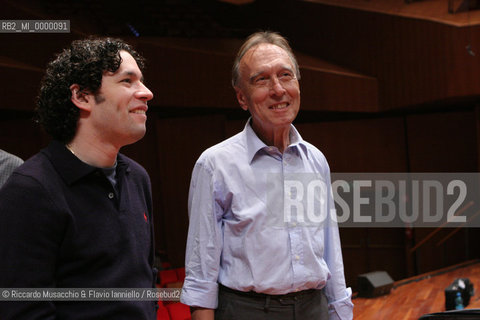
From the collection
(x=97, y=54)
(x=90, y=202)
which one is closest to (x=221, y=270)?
(x=90, y=202)

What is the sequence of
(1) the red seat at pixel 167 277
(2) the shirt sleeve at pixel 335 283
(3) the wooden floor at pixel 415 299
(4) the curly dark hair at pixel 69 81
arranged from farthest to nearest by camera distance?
(1) the red seat at pixel 167 277 → (3) the wooden floor at pixel 415 299 → (2) the shirt sleeve at pixel 335 283 → (4) the curly dark hair at pixel 69 81

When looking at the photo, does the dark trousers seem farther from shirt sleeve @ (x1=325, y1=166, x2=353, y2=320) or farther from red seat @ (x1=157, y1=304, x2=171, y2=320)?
red seat @ (x1=157, y1=304, x2=171, y2=320)

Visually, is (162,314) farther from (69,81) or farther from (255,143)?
(69,81)

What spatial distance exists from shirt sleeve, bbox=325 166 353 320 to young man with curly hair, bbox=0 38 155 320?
39 cm

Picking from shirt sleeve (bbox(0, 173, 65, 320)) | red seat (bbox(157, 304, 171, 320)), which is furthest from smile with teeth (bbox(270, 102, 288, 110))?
red seat (bbox(157, 304, 171, 320))

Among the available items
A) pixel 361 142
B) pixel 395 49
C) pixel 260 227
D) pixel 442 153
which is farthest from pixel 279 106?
pixel 442 153

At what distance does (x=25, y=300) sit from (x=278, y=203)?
0.49 metres

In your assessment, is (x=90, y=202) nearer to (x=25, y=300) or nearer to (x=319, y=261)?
(x=25, y=300)

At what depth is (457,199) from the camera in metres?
5.11

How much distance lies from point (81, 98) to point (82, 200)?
0.17 meters

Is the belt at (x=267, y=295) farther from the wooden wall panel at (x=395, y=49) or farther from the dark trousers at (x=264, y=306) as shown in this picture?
the wooden wall panel at (x=395, y=49)

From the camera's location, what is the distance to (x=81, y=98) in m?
0.83

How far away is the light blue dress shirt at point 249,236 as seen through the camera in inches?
37.2

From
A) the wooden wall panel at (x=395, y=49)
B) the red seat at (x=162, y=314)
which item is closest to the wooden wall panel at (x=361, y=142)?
the wooden wall panel at (x=395, y=49)
